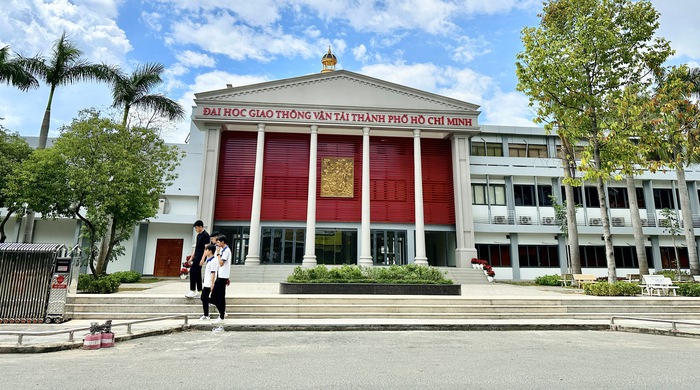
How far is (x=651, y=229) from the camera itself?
1043 inches

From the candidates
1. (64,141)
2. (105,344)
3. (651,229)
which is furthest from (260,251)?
(651,229)

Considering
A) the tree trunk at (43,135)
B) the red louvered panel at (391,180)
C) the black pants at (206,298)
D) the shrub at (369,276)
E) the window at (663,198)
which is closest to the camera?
the black pants at (206,298)

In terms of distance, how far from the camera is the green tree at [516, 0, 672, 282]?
1404cm

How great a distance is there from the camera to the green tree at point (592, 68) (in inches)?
553

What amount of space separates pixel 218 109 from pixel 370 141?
9.50 m

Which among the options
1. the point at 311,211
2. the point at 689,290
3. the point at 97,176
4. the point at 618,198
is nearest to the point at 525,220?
the point at 618,198

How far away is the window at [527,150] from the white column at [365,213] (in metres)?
11.8

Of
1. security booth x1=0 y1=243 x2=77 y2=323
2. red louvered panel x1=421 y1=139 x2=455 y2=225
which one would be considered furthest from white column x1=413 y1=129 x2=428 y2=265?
security booth x1=0 y1=243 x2=77 y2=323

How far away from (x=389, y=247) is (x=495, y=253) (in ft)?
24.7

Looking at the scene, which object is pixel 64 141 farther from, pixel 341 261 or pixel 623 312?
pixel 623 312

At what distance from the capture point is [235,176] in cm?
2394

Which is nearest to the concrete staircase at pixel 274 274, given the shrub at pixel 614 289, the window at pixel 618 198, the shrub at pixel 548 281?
the shrub at pixel 548 281

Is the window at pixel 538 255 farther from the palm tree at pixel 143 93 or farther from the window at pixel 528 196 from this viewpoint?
the palm tree at pixel 143 93

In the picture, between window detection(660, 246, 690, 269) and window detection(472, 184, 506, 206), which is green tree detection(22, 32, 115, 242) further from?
window detection(660, 246, 690, 269)
